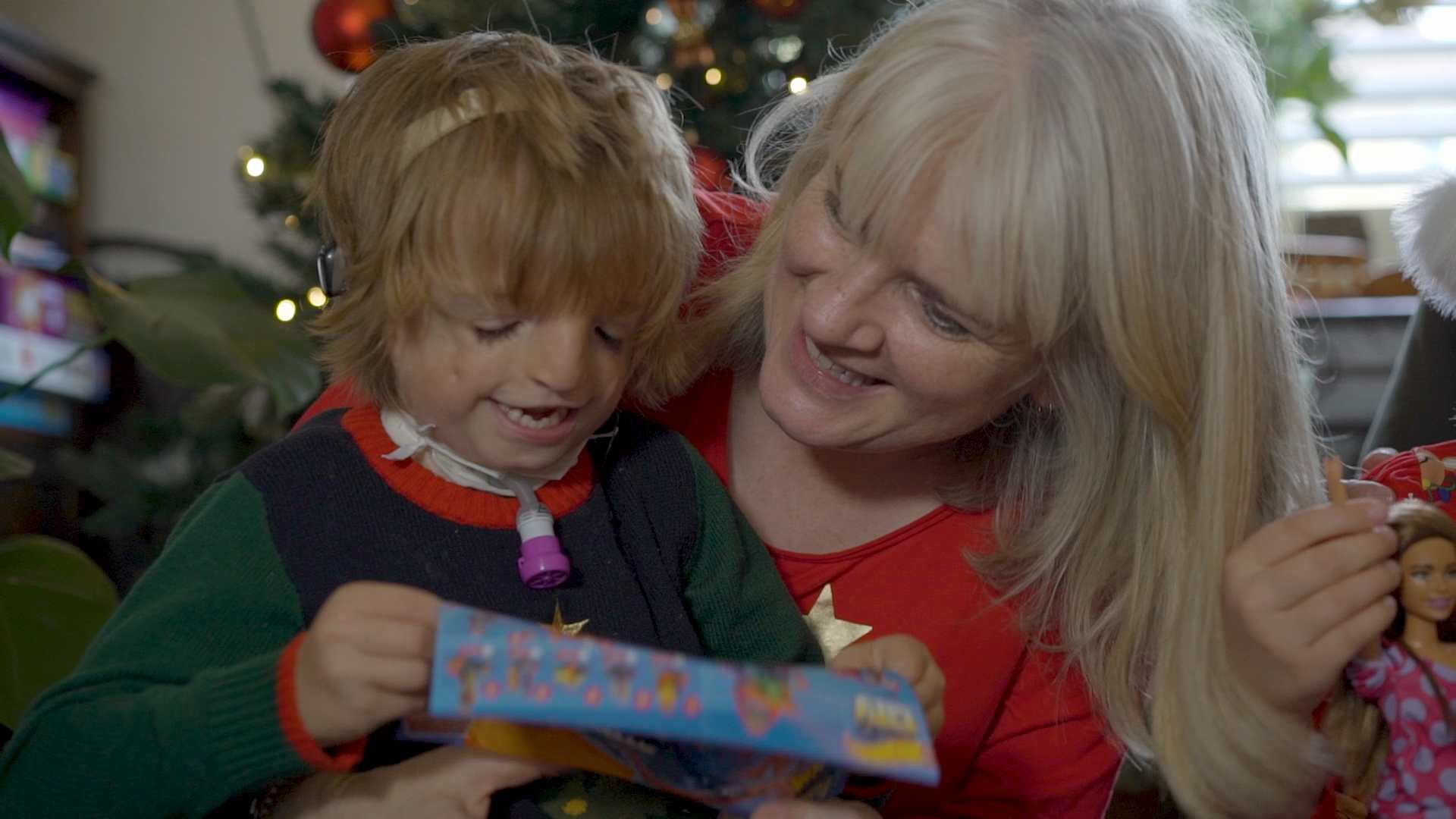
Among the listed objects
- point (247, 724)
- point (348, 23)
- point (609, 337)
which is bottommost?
point (348, 23)

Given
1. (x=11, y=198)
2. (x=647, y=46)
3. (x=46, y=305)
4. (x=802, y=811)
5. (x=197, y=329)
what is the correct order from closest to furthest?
1. (x=802, y=811)
2. (x=11, y=198)
3. (x=197, y=329)
4. (x=647, y=46)
5. (x=46, y=305)

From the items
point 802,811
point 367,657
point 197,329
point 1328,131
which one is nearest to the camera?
point 367,657

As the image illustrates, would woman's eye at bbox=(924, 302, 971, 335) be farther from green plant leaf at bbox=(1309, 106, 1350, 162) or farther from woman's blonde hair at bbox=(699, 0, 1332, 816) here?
green plant leaf at bbox=(1309, 106, 1350, 162)

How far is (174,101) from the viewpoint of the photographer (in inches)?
133

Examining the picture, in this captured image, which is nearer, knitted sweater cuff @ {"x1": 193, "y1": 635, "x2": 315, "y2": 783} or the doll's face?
knitted sweater cuff @ {"x1": 193, "y1": 635, "x2": 315, "y2": 783}

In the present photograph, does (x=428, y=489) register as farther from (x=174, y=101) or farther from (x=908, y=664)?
(x=174, y=101)

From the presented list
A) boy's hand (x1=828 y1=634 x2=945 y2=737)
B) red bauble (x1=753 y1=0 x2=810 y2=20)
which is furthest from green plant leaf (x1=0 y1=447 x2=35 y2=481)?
red bauble (x1=753 y1=0 x2=810 y2=20)

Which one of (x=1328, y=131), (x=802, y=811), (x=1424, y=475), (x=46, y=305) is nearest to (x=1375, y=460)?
(x=1424, y=475)

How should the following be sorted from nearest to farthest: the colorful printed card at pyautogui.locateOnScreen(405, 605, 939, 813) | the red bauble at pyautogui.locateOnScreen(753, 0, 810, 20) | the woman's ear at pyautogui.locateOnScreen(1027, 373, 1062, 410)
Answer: the colorful printed card at pyautogui.locateOnScreen(405, 605, 939, 813)
the woman's ear at pyautogui.locateOnScreen(1027, 373, 1062, 410)
the red bauble at pyautogui.locateOnScreen(753, 0, 810, 20)

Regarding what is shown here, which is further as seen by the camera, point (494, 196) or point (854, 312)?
point (854, 312)

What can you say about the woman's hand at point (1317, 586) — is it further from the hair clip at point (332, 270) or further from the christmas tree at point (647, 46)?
the christmas tree at point (647, 46)

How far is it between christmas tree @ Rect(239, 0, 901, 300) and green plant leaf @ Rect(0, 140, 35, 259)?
2.31ft

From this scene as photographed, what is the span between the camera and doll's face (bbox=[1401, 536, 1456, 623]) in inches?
41.7

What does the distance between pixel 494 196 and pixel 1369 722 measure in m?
0.83
